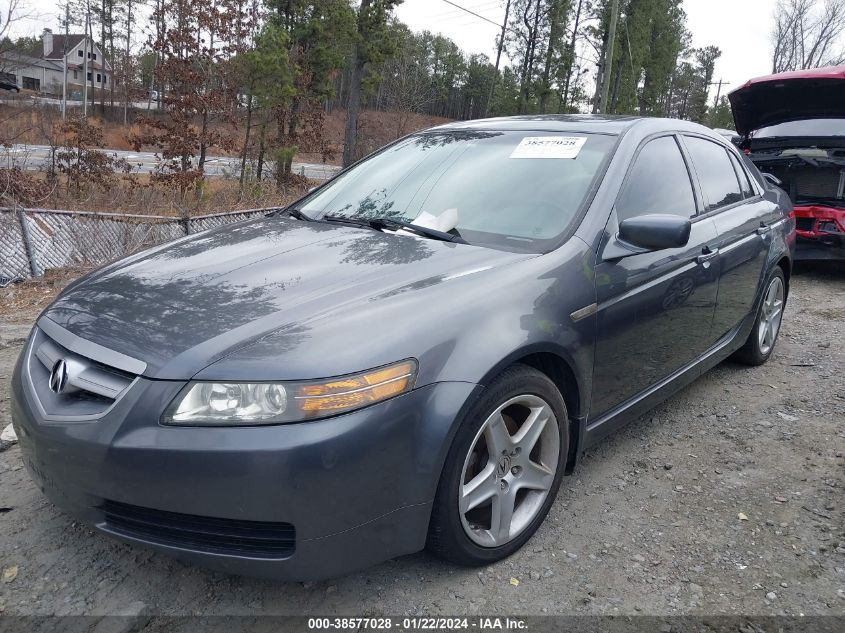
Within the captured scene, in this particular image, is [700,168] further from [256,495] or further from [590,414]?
[256,495]

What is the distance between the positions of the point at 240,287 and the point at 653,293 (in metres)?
1.73

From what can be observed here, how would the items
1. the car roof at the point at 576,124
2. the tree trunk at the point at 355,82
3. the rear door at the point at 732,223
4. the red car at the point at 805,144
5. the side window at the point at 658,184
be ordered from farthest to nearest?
the tree trunk at the point at 355,82 < the red car at the point at 805,144 < the rear door at the point at 732,223 < the car roof at the point at 576,124 < the side window at the point at 658,184

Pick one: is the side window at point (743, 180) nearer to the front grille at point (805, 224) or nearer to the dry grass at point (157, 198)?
the front grille at point (805, 224)

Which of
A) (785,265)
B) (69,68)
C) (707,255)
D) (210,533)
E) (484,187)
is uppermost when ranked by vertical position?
(69,68)

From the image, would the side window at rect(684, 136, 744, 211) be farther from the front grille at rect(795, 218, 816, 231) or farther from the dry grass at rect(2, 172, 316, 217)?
the dry grass at rect(2, 172, 316, 217)

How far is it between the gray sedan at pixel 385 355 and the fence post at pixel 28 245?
175 inches

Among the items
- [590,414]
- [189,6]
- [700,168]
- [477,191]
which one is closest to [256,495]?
[590,414]

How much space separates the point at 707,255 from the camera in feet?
10.8

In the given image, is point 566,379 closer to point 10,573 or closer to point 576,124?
point 576,124

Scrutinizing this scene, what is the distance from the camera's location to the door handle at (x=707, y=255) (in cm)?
322

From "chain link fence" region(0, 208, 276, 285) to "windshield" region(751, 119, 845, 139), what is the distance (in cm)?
556

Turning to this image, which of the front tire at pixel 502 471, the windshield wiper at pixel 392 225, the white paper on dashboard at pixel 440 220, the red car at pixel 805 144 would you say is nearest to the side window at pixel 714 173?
the white paper on dashboard at pixel 440 220

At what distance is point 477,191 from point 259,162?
12.9 meters

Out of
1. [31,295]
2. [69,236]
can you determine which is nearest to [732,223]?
[31,295]
